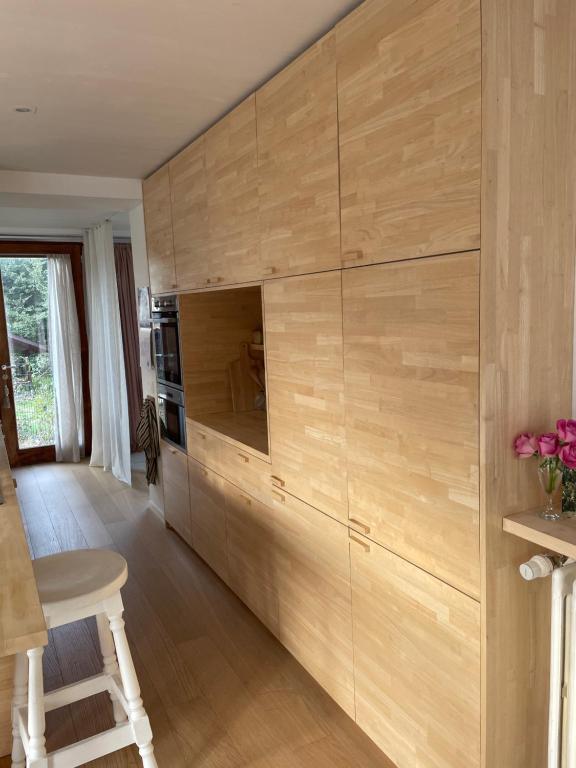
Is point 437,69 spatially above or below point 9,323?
above

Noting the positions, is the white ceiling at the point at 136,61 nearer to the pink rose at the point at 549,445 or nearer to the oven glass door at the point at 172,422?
the pink rose at the point at 549,445

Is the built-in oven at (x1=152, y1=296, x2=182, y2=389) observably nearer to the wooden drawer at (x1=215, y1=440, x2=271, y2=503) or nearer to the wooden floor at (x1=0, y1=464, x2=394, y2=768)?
the wooden drawer at (x1=215, y1=440, x2=271, y2=503)

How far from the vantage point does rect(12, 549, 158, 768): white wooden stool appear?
1.80m

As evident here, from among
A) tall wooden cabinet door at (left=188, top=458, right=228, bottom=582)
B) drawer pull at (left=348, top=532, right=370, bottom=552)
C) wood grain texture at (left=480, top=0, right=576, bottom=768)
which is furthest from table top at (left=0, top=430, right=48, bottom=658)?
tall wooden cabinet door at (left=188, top=458, right=228, bottom=582)

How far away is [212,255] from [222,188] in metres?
0.35

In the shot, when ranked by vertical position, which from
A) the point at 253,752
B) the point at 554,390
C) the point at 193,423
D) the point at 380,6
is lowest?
the point at 253,752

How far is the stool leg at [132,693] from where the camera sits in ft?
6.33

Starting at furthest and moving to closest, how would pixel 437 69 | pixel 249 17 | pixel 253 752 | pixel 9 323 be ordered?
pixel 9 323 < pixel 253 752 < pixel 249 17 < pixel 437 69

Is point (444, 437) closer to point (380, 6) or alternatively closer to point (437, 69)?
point (437, 69)

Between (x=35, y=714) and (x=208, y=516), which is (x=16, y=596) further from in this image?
(x=208, y=516)

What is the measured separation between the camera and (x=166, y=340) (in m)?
3.99

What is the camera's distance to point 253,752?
219 centimetres

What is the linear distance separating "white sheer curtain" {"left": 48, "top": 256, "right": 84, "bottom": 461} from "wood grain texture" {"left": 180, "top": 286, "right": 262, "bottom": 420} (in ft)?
10.5

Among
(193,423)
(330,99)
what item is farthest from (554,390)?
(193,423)
